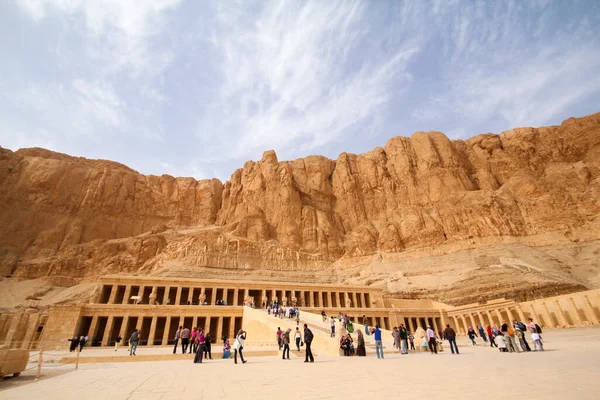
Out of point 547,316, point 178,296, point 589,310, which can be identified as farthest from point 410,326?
point 178,296

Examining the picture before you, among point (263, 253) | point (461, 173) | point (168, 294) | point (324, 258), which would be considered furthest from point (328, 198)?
point (168, 294)

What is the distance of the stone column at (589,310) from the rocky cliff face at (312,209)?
55.5ft

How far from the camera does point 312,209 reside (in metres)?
74.9

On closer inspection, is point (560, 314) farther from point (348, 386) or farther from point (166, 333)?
point (166, 333)

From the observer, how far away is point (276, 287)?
44.8 meters

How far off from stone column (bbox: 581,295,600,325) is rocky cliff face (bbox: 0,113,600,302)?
55.5 feet

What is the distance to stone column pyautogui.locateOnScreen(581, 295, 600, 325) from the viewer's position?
27.2m

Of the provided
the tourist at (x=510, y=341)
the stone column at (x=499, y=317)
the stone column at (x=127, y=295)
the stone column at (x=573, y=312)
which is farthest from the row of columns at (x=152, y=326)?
the stone column at (x=573, y=312)

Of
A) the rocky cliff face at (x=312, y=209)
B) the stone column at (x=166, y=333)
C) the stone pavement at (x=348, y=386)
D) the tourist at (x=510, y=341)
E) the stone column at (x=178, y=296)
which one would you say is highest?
the rocky cliff face at (x=312, y=209)

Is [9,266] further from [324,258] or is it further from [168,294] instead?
[324,258]

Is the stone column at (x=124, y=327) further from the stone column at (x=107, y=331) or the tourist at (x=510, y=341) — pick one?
the tourist at (x=510, y=341)

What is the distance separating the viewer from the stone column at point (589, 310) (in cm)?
2722

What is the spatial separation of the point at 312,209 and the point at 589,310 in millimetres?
52537

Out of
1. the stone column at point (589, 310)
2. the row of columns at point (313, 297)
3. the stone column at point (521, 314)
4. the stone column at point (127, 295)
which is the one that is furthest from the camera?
the row of columns at point (313, 297)
